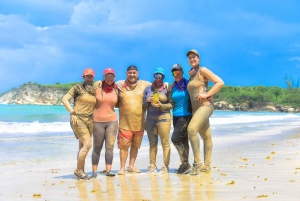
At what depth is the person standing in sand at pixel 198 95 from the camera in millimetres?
6859

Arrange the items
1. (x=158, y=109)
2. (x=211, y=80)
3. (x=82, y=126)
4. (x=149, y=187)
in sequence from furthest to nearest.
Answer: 1. (x=158, y=109)
2. (x=211, y=80)
3. (x=82, y=126)
4. (x=149, y=187)

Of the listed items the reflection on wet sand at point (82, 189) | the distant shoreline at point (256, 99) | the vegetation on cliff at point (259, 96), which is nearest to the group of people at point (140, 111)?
the reflection on wet sand at point (82, 189)

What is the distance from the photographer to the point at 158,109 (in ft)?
23.8

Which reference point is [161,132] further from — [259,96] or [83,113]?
[259,96]

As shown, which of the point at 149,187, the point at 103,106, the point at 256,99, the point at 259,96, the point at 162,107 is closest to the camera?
the point at 149,187

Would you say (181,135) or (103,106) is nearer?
(103,106)

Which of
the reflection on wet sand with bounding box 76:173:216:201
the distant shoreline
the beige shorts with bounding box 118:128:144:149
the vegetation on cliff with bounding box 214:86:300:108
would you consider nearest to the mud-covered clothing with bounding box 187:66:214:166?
the reflection on wet sand with bounding box 76:173:216:201

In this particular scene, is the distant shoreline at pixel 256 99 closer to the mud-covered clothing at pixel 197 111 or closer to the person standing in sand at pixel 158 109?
the person standing in sand at pixel 158 109

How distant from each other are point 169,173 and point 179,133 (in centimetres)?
71

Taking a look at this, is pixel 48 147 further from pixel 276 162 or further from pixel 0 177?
pixel 276 162

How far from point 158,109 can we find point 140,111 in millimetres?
319

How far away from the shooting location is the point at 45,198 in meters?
5.29

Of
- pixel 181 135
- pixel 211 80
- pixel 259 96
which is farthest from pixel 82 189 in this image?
pixel 259 96

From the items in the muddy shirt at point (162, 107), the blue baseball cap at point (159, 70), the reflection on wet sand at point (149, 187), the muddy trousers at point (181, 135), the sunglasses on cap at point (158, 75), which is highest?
the blue baseball cap at point (159, 70)
